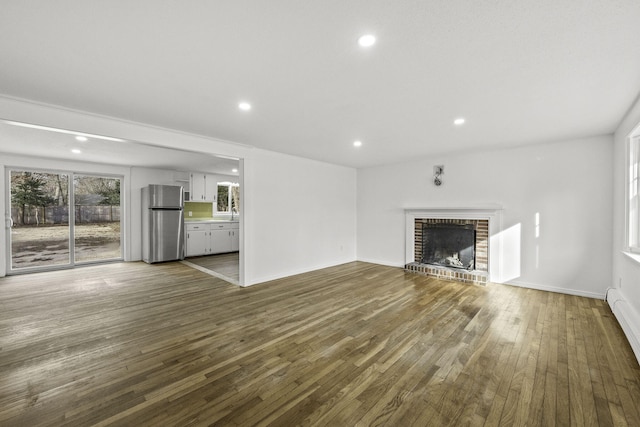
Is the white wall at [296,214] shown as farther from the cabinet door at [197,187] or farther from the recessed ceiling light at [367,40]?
the cabinet door at [197,187]

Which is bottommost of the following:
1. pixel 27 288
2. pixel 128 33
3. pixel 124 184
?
pixel 27 288

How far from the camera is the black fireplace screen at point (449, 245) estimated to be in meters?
5.01

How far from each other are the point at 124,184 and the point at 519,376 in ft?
26.4

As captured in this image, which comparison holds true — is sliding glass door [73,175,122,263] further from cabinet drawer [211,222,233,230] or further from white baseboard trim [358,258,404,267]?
white baseboard trim [358,258,404,267]

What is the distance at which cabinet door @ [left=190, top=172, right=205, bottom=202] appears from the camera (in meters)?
7.50

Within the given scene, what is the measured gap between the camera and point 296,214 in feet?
17.7

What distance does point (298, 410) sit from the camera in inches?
66.9

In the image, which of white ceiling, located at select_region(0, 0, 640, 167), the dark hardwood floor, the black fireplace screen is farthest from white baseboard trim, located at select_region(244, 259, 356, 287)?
white ceiling, located at select_region(0, 0, 640, 167)

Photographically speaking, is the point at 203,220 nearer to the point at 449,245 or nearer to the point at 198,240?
the point at 198,240

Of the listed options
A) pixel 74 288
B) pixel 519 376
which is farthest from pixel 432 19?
pixel 74 288

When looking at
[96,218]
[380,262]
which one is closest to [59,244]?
[96,218]

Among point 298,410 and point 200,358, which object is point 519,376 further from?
point 200,358

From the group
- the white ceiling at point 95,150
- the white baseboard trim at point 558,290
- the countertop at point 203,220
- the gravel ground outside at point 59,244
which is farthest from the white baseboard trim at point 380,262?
the gravel ground outside at point 59,244

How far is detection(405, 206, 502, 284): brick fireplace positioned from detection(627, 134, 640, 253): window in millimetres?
1653
